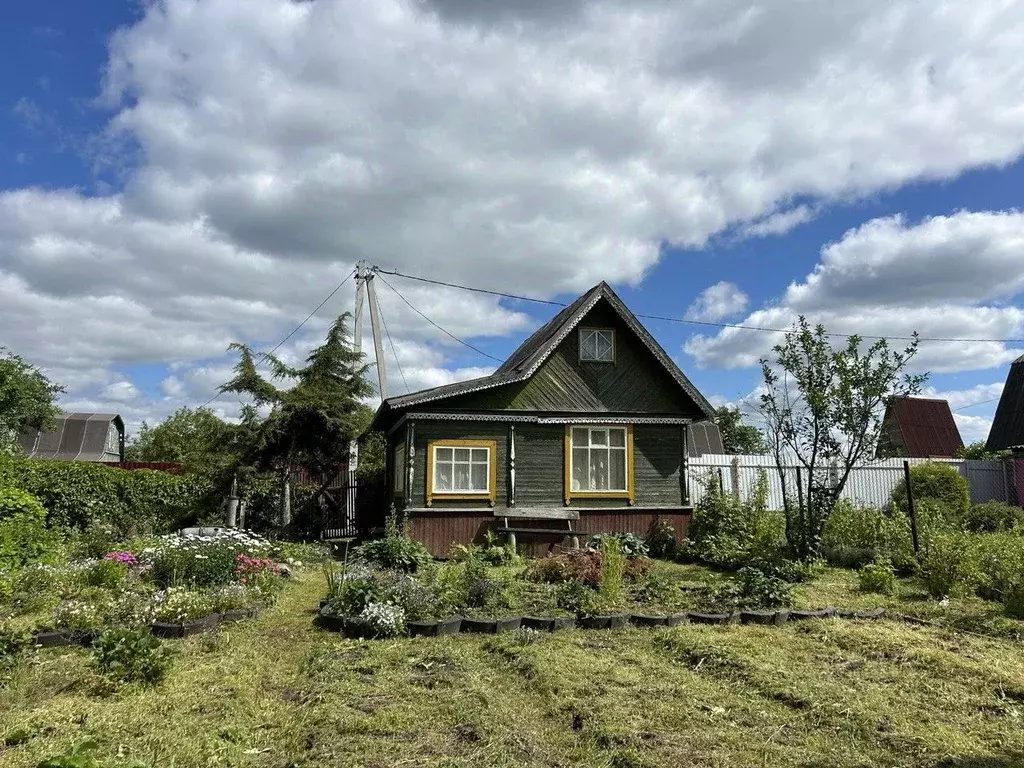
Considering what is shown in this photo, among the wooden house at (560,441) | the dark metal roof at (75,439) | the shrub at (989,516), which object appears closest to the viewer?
the wooden house at (560,441)

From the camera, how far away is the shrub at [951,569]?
9.30 m

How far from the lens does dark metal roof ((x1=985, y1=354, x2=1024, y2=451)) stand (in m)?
30.5

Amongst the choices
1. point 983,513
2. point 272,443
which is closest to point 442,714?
point 272,443

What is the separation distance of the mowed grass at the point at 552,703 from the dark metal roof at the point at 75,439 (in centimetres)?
4570

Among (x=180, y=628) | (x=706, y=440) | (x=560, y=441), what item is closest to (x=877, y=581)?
(x=560, y=441)

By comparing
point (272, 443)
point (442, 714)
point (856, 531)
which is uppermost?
point (272, 443)

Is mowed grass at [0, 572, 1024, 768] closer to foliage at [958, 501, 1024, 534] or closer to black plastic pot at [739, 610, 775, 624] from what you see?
black plastic pot at [739, 610, 775, 624]

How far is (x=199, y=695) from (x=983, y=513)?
780 inches

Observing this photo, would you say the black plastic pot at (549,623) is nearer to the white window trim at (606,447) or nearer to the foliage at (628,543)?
the foliage at (628,543)

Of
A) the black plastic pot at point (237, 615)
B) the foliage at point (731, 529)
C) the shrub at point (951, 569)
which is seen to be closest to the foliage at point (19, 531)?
the black plastic pot at point (237, 615)

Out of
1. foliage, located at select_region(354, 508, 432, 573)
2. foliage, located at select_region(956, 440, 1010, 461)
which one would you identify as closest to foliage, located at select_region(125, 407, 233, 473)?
foliage, located at select_region(354, 508, 432, 573)

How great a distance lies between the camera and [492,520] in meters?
15.6

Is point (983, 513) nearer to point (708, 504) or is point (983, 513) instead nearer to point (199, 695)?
point (708, 504)

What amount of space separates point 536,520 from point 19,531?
36.4ft
